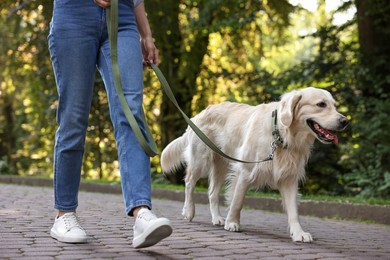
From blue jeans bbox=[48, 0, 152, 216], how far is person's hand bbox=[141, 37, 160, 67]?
0.30 meters

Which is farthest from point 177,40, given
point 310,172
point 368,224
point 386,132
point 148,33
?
point 148,33

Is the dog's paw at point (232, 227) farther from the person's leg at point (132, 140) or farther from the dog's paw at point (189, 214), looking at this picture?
the person's leg at point (132, 140)

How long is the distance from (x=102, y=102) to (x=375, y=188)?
8040mm

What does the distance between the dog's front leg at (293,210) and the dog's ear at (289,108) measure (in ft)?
1.86

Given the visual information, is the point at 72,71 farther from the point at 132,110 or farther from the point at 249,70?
the point at 249,70

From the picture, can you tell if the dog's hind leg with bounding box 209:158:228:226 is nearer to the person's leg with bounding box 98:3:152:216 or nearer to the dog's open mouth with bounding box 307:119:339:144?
the dog's open mouth with bounding box 307:119:339:144

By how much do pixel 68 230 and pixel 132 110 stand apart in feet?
3.16

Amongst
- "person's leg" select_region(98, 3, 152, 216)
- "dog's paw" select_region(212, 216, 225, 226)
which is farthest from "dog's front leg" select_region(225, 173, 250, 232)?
"person's leg" select_region(98, 3, 152, 216)

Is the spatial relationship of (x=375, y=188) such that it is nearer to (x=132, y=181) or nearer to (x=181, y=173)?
(x=181, y=173)

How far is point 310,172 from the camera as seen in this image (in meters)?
13.3

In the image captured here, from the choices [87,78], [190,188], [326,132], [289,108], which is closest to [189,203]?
[190,188]

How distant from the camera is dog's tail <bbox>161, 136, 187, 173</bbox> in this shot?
7422 millimetres

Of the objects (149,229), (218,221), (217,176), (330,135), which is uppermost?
(330,135)

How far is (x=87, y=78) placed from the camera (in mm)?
4340
